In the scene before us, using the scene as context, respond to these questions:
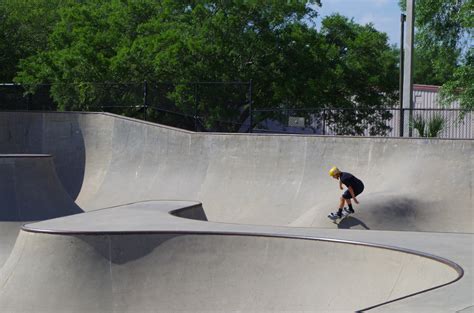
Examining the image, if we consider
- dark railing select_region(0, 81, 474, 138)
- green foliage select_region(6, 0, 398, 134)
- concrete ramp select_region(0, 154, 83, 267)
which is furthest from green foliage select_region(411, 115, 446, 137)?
concrete ramp select_region(0, 154, 83, 267)

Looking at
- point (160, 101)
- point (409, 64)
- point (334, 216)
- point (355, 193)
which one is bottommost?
point (334, 216)

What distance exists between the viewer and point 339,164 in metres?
18.7

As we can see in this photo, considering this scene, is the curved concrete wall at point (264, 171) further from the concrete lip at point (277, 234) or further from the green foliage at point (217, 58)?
the concrete lip at point (277, 234)

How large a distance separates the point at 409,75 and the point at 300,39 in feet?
28.4

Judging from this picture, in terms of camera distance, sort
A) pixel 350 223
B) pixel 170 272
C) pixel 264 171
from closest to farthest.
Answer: pixel 170 272 → pixel 350 223 → pixel 264 171

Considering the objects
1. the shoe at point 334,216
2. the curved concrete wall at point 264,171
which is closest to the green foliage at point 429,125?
the curved concrete wall at point 264,171

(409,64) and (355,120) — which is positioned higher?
(409,64)

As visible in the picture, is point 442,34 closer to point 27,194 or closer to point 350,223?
point 350,223

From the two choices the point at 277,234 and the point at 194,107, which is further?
the point at 194,107

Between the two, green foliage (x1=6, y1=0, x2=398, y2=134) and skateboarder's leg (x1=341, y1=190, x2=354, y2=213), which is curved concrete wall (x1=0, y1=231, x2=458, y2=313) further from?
green foliage (x1=6, y1=0, x2=398, y2=134)

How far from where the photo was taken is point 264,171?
1983cm

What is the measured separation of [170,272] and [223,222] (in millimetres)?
4334

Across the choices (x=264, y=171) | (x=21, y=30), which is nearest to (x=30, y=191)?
(x=264, y=171)

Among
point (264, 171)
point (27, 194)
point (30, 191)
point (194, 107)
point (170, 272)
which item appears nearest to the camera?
point (170, 272)
